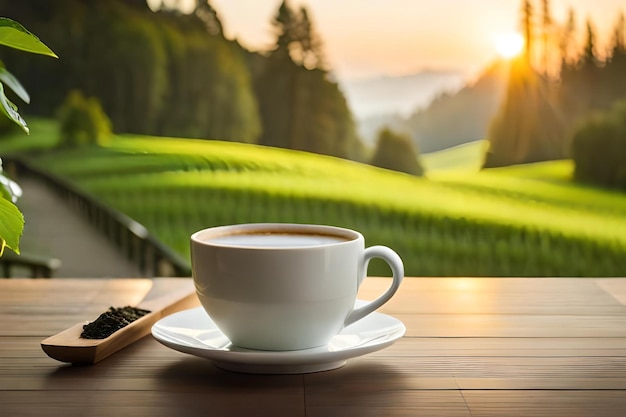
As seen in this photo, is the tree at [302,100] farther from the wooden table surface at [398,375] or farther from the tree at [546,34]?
the wooden table surface at [398,375]

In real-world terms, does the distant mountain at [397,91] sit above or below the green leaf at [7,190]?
above

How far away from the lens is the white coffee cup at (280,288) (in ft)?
2.19

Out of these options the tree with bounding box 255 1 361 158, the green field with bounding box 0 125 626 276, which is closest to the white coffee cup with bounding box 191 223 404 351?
the green field with bounding box 0 125 626 276

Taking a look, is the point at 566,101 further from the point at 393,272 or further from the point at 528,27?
the point at 393,272

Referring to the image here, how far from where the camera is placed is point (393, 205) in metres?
3.23

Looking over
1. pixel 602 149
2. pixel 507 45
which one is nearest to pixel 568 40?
pixel 507 45

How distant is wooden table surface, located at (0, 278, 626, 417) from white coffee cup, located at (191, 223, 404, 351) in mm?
37

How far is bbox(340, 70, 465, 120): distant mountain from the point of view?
3328mm

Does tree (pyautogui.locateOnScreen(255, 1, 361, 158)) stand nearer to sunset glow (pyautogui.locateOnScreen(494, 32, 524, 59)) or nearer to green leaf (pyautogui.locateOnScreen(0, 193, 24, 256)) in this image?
sunset glow (pyautogui.locateOnScreen(494, 32, 524, 59))

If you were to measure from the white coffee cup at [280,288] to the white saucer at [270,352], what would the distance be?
2 centimetres

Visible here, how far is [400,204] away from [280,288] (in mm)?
2595

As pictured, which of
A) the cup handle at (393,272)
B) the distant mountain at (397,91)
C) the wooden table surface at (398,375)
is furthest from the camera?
the distant mountain at (397,91)

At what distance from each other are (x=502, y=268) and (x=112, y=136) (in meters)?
1.63

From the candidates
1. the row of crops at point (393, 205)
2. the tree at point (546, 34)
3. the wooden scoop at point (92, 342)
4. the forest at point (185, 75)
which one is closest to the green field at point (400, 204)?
the row of crops at point (393, 205)
